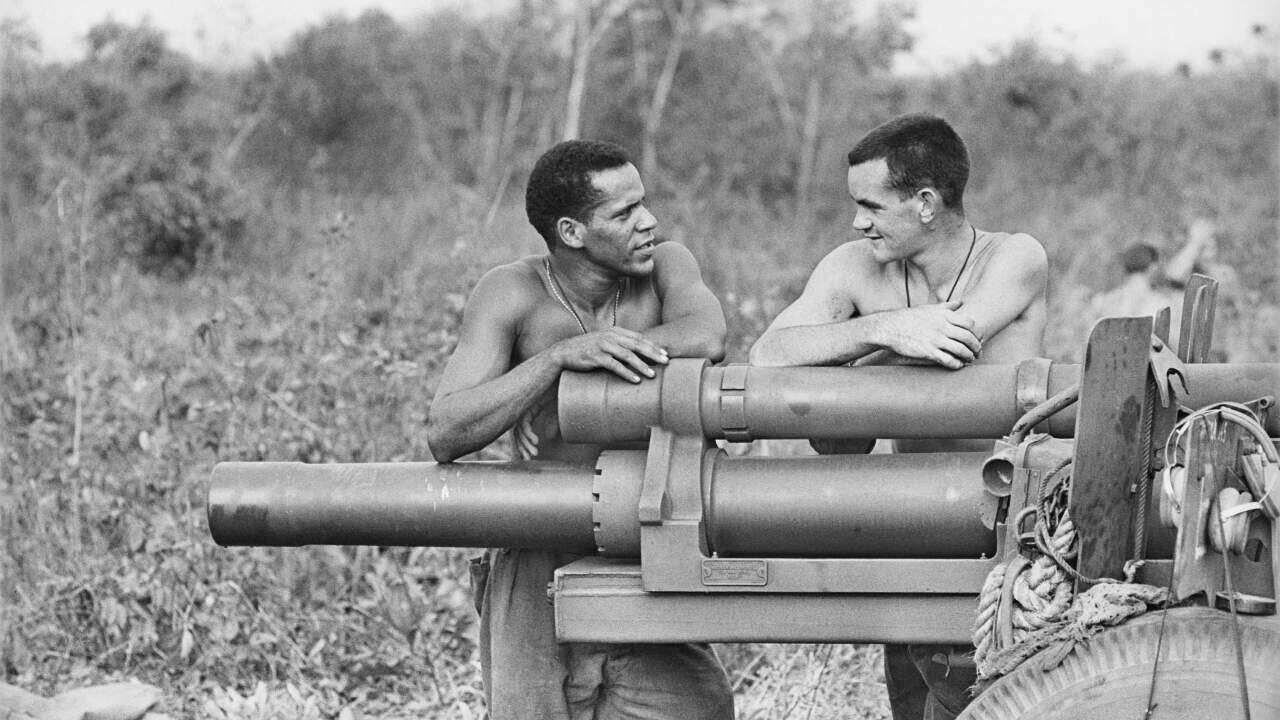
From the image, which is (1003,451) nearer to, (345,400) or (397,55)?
(345,400)

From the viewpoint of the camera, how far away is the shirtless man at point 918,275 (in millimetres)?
3553

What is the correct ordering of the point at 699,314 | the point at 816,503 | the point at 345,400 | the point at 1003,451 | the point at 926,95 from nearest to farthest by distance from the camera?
the point at 1003,451 < the point at 816,503 < the point at 699,314 < the point at 345,400 < the point at 926,95

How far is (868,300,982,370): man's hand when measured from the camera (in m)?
3.20

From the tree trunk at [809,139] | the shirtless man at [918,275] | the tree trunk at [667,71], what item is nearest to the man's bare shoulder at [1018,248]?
the shirtless man at [918,275]

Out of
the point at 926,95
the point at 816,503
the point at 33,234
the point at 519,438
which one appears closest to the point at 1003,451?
the point at 816,503

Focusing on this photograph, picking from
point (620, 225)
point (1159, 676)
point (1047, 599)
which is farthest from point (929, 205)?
point (1159, 676)

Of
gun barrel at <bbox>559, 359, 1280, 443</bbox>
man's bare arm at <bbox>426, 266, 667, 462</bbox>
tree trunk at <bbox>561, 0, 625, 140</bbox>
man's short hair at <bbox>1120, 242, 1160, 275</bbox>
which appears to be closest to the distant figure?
man's short hair at <bbox>1120, 242, 1160, 275</bbox>

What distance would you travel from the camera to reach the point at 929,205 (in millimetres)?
3727

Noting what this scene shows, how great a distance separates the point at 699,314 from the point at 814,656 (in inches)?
65.2

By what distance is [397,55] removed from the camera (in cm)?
1891

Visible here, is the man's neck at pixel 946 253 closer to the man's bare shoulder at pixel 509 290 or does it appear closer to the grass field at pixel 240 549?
the man's bare shoulder at pixel 509 290

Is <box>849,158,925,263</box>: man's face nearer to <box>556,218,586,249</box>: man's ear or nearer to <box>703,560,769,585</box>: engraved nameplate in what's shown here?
<box>556,218,586,249</box>: man's ear

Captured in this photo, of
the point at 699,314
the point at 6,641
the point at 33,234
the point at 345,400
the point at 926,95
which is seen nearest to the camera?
the point at 699,314

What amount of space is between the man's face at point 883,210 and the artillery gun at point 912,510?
617mm
